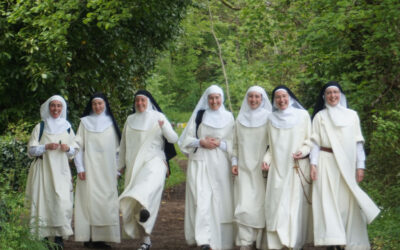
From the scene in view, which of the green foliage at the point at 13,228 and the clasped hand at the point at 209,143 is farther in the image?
the clasped hand at the point at 209,143

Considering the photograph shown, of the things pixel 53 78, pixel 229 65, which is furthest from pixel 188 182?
pixel 229 65

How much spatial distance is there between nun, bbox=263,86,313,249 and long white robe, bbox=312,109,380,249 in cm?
21

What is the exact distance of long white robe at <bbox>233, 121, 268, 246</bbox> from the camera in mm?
9922

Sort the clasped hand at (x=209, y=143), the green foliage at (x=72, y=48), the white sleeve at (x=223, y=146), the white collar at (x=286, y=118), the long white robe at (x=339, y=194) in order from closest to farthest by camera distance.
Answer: the long white robe at (x=339, y=194), the white collar at (x=286, y=118), the clasped hand at (x=209, y=143), the white sleeve at (x=223, y=146), the green foliage at (x=72, y=48)

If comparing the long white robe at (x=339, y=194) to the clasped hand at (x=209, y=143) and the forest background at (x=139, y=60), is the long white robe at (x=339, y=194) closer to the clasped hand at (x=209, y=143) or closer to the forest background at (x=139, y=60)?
the forest background at (x=139, y=60)

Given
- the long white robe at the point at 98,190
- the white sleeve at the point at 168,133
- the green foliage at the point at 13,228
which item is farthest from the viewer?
the long white robe at the point at 98,190

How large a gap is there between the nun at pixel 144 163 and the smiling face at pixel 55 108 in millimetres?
1008

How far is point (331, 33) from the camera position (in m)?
12.2

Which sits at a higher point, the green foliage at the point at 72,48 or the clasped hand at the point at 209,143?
the green foliage at the point at 72,48

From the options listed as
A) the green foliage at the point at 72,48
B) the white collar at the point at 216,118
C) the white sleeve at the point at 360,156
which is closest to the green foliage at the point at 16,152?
the green foliage at the point at 72,48

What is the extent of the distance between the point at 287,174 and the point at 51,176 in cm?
338

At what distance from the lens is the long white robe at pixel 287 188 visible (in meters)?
9.48

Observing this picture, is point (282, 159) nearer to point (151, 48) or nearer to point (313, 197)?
point (313, 197)

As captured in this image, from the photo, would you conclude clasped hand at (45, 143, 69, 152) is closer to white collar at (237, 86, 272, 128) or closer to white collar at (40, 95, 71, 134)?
white collar at (40, 95, 71, 134)
